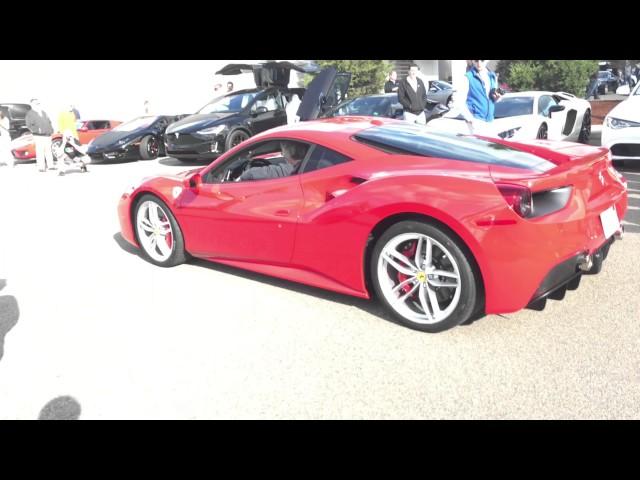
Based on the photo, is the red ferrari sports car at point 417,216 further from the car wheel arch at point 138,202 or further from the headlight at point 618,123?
the headlight at point 618,123

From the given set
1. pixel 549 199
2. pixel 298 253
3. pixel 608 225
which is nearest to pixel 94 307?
pixel 298 253

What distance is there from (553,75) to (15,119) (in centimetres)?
1992

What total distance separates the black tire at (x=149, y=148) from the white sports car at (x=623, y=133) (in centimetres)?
1029

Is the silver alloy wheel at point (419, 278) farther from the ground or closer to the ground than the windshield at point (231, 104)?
closer to the ground

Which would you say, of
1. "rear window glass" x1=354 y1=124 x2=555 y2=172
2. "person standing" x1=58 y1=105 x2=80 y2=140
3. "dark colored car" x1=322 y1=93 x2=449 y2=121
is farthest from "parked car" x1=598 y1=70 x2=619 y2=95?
"rear window glass" x1=354 y1=124 x2=555 y2=172

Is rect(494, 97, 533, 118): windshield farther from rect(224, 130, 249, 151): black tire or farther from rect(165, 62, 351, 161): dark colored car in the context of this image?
rect(224, 130, 249, 151): black tire

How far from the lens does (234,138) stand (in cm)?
1169

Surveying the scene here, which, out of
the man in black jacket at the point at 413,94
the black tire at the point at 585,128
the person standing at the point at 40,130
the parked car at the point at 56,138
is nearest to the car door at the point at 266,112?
the man in black jacket at the point at 413,94

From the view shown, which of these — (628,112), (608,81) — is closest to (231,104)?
(628,112)

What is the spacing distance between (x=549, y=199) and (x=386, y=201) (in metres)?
0.92

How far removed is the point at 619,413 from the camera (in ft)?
8.07

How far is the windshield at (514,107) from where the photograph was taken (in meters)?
9.25

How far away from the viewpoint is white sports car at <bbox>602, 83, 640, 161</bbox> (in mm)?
7389
